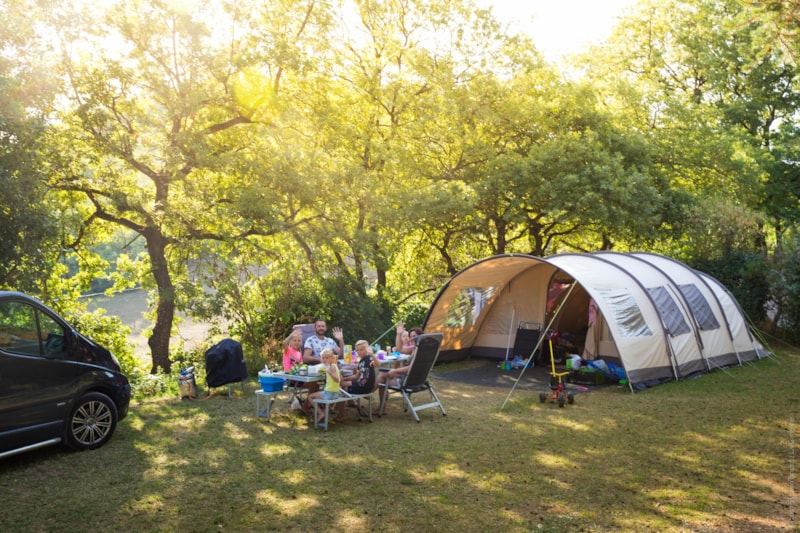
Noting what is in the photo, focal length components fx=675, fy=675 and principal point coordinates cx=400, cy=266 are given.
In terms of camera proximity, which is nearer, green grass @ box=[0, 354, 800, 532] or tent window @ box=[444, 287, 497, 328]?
green grass @ box=[0, 354, 800, 532]

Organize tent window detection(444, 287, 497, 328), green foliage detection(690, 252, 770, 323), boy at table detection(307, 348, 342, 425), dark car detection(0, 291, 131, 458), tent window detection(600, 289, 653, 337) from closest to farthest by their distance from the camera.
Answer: dark car detection(0, 291, 131, 458) < boy at table detection(307, 348, 342, 425) < tent window detection(600, 289, 653, 337) < tent window detection(444, 287, 497, 328) < green foliage detection(690, 252, 770, 323)

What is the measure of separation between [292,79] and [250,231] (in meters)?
4.33

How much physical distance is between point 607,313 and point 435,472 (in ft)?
16.9

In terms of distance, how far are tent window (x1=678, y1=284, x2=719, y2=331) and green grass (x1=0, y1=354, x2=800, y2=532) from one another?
8.54 feet

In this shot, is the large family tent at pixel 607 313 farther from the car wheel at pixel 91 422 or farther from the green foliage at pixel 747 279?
the car wheel at pixel 91 422

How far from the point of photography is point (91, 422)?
22.8 ft

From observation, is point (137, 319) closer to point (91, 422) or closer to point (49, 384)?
point (91, 422)

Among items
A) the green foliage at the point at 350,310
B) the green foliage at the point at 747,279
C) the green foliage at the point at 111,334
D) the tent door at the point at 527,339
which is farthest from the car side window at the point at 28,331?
the green foliage at the point at 747,279

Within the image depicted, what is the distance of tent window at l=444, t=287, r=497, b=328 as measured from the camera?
1341cm

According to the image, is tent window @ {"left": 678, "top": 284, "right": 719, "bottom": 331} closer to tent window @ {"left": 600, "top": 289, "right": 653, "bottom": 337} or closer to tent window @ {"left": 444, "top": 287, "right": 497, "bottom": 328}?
tent window @ {"left": 600, "top": 289, "right": 653, "bottom": 337}

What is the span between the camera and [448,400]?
9.88 m

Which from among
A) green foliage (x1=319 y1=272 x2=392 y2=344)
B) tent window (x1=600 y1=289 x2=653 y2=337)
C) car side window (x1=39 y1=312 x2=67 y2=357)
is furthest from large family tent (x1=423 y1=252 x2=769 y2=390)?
car side window (x1=39 y1=312 x2=67 y2=357)

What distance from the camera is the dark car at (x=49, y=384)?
6082mm

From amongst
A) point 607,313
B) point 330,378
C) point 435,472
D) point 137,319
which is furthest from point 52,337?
point 137,319
